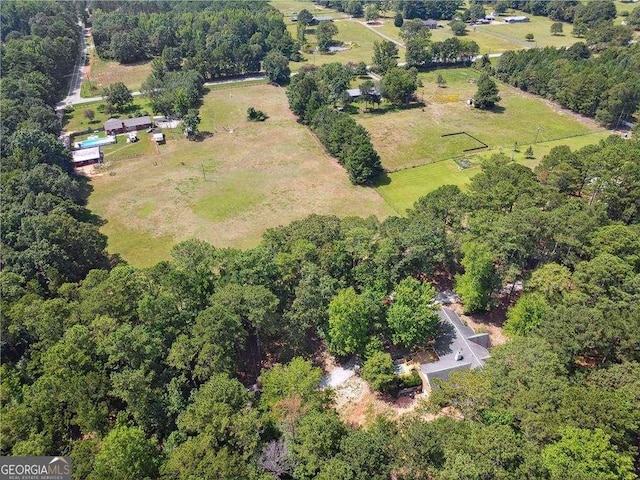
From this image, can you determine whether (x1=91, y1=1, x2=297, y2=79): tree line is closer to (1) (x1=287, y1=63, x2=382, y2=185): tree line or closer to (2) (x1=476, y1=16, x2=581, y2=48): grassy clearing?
(1) (x1=287, y1=63, x2=382, y2=185): tree line

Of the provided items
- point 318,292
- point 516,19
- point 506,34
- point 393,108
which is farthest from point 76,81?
point 516,19

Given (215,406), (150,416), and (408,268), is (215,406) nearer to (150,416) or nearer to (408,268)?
(150,416)

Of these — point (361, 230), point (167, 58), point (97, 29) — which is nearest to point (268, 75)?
point (167, 58)

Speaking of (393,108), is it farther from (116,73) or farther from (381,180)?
(116,73)

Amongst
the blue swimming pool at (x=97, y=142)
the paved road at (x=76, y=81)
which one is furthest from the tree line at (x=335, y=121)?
the paved road at (x=76, y=81)
